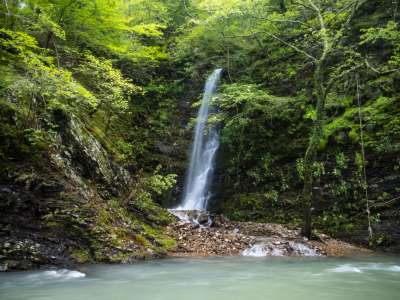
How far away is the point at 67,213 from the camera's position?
25.1 feet

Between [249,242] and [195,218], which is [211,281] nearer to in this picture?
[249,242]

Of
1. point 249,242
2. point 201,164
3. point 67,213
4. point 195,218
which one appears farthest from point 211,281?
point 201,164

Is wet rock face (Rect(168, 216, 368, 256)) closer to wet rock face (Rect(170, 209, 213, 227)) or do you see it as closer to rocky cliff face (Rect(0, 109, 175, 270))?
wet rock face (Rect(170, 209, 213, 227))

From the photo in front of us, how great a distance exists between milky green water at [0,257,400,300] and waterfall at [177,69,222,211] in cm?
617

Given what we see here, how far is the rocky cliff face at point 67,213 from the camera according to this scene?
6902 mm

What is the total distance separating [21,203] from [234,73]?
12111 mm

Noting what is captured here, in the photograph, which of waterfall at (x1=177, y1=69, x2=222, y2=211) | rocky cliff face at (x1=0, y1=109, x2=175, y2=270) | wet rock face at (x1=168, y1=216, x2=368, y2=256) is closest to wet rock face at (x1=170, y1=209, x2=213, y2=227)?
wet rock face at (x1=168, y1=216, x2=368, y2=256)

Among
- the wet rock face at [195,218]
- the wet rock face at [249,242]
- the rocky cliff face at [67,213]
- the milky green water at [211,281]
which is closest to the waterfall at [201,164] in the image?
the wet rock face at [195,218]

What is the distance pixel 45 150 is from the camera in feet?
27.4

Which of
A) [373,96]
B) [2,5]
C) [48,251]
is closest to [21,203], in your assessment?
[48,251]

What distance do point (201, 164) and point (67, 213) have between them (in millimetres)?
8027

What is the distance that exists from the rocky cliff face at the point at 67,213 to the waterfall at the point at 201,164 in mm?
4180

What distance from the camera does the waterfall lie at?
14.1 metres

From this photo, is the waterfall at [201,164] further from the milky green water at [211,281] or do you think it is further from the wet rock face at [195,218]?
the milky green water at [211,281]
